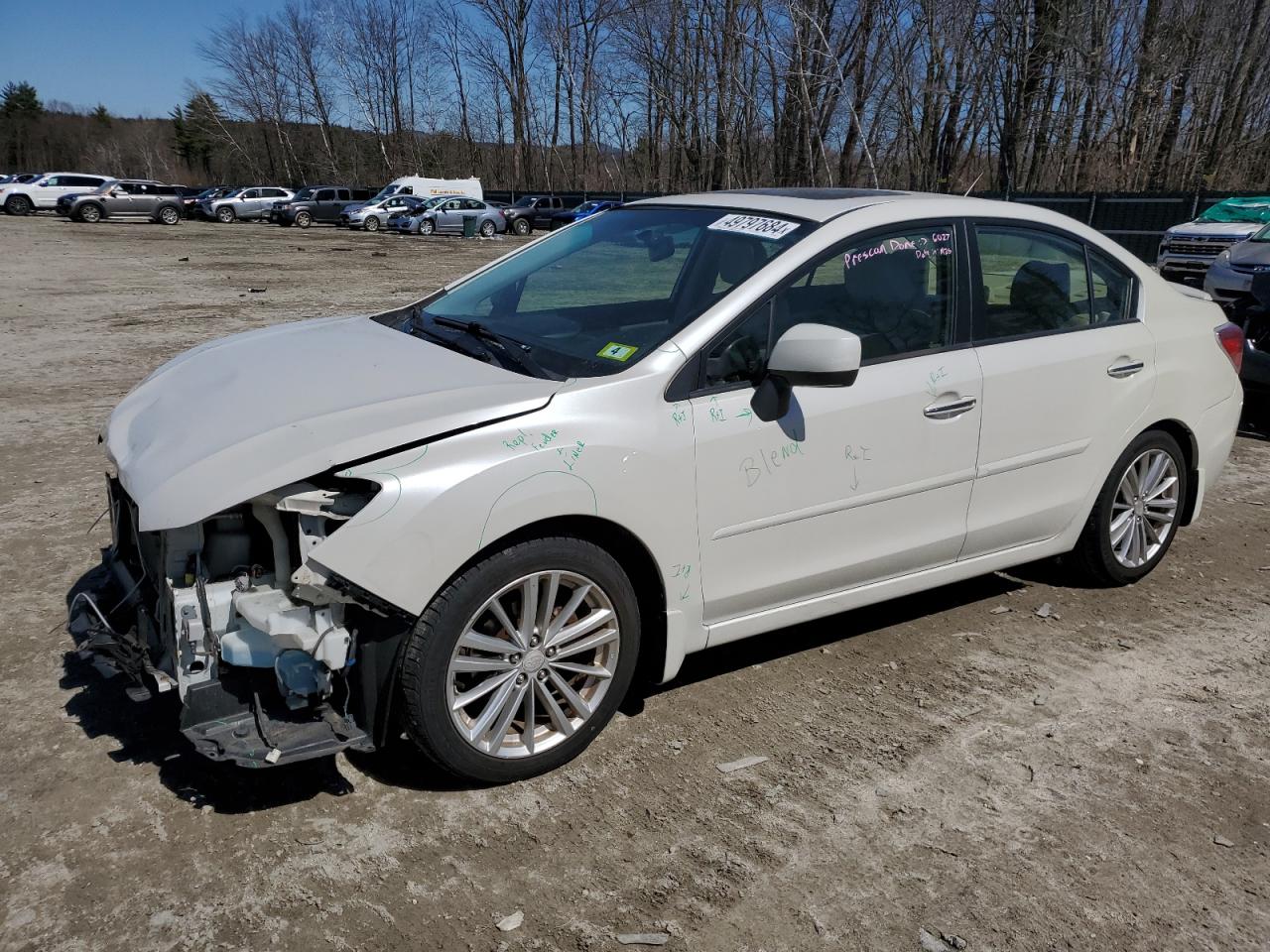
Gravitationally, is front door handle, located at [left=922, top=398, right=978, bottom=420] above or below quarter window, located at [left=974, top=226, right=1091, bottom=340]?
below

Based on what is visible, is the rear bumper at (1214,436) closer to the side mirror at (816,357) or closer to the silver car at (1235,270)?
the side mirror at (816,357)

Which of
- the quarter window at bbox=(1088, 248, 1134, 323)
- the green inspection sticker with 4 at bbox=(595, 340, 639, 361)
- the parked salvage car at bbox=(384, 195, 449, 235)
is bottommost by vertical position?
the parked salvage car at bbox=(384, 195, 449, 235)

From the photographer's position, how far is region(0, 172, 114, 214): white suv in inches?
1699

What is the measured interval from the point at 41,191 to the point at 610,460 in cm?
4880

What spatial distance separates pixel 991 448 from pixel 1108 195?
26.6 meters

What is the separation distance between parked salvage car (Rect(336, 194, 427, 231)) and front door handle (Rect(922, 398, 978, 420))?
40.3 m

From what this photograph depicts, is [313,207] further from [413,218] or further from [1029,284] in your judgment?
[1029,284]

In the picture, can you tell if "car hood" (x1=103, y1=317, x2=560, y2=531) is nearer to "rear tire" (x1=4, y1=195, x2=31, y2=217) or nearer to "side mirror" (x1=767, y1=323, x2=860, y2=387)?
"side mirror" (x1=767, y1=323, x2=860, y2=387)

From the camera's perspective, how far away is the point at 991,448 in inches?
159

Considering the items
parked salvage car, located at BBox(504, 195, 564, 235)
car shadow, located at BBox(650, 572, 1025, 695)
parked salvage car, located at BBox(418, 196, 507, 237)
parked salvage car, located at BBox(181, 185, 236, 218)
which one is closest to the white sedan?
car shadow, located at BBox(650, 572, 1025, 695)

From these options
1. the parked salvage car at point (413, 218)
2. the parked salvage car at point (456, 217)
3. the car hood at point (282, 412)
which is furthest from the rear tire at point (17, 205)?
the car hood at point (282, 412)

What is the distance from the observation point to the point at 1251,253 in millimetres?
10406

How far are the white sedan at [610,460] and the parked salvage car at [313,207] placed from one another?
4392 cm

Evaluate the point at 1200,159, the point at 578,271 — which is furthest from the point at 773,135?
the point at 578,271
